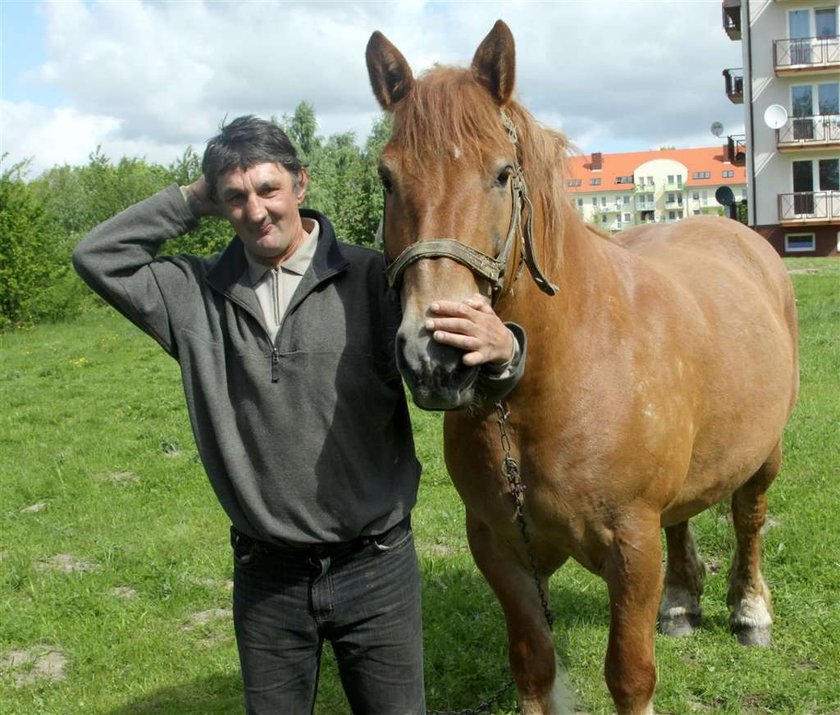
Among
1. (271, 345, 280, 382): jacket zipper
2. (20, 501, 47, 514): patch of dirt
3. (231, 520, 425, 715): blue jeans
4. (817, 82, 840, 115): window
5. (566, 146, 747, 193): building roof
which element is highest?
(566, 146, 747, 193): building roof

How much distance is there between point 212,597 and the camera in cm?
507

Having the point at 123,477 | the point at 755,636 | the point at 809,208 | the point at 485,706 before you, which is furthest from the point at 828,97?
the point at 485,706

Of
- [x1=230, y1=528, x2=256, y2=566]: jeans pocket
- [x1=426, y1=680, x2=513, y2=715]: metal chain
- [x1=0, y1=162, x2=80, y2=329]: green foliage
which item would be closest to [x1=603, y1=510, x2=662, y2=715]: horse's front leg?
A: [x1=426, y1=680, x2=513, y2=715]: metal chain

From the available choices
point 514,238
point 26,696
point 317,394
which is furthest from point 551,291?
point 26,696

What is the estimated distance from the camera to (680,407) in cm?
320

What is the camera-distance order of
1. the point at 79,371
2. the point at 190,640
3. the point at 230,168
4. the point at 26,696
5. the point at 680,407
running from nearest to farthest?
the point at 230,168 → the point at 680,407 → the point at 26,696 → the point at 190,640 → the point at 79,371

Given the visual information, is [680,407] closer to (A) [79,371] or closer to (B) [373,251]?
(B) [373,251]

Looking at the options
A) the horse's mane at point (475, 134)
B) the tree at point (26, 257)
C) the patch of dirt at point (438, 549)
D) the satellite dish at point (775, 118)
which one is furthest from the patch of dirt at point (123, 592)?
the satellite dish at point (775, 118)

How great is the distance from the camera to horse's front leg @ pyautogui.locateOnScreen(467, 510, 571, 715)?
3.30m

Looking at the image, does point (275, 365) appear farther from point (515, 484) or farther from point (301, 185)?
point (515, 484)

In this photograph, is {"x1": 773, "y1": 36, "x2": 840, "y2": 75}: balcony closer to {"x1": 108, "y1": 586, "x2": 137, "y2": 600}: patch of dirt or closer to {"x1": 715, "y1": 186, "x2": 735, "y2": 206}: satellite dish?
{"x1": 715, "y1": 186, "x2": 735, "y2": 206}: satellite dish

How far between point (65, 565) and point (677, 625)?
3777 mm

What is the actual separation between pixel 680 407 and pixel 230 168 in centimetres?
180

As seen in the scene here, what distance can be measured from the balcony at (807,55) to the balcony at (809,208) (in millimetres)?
4079
